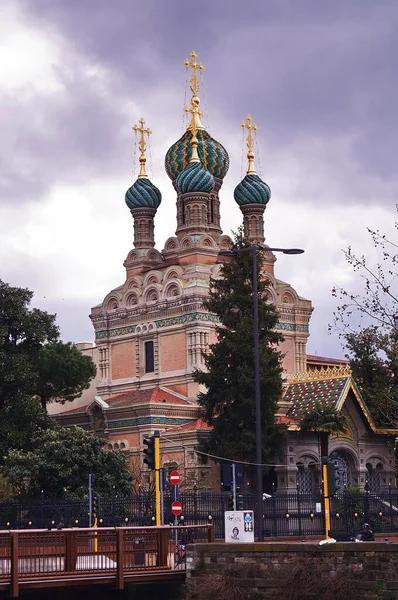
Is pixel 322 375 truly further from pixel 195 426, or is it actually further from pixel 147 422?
pixel 147 422

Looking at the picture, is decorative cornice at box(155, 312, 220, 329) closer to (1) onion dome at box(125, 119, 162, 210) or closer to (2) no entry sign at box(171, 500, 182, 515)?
(1) onion dome at box(125, 119, 162, 210)

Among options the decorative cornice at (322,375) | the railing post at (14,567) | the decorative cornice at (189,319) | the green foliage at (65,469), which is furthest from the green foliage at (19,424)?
the railing post at (14,567)

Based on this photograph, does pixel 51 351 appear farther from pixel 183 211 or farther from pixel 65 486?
pixel 65 486

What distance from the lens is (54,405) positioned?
71375mm

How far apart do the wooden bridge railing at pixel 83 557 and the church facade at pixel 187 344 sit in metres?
22.5

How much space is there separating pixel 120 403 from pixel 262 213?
586 inches

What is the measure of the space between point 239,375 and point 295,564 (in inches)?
860

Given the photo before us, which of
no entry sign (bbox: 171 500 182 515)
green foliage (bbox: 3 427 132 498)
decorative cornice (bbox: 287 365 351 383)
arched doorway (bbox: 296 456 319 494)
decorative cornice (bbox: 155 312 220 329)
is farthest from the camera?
decorative cornice (bbox: 155 312 220 329)

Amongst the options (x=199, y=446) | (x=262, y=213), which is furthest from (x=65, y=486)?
(x=262, y=213)

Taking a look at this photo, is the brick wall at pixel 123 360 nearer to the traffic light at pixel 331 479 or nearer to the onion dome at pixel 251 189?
the onion dome at pixel 251 189

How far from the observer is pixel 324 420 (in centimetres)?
5541

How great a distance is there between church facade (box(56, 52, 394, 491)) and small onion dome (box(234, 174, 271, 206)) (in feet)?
0.18

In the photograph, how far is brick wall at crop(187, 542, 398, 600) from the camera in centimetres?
2731

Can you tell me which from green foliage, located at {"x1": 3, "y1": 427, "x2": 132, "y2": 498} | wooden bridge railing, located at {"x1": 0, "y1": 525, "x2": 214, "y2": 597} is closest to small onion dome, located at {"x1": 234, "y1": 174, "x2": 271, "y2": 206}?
green foliage, located at {"x1": 3, "y1": 427, "x2": 132, "y2": 498}
